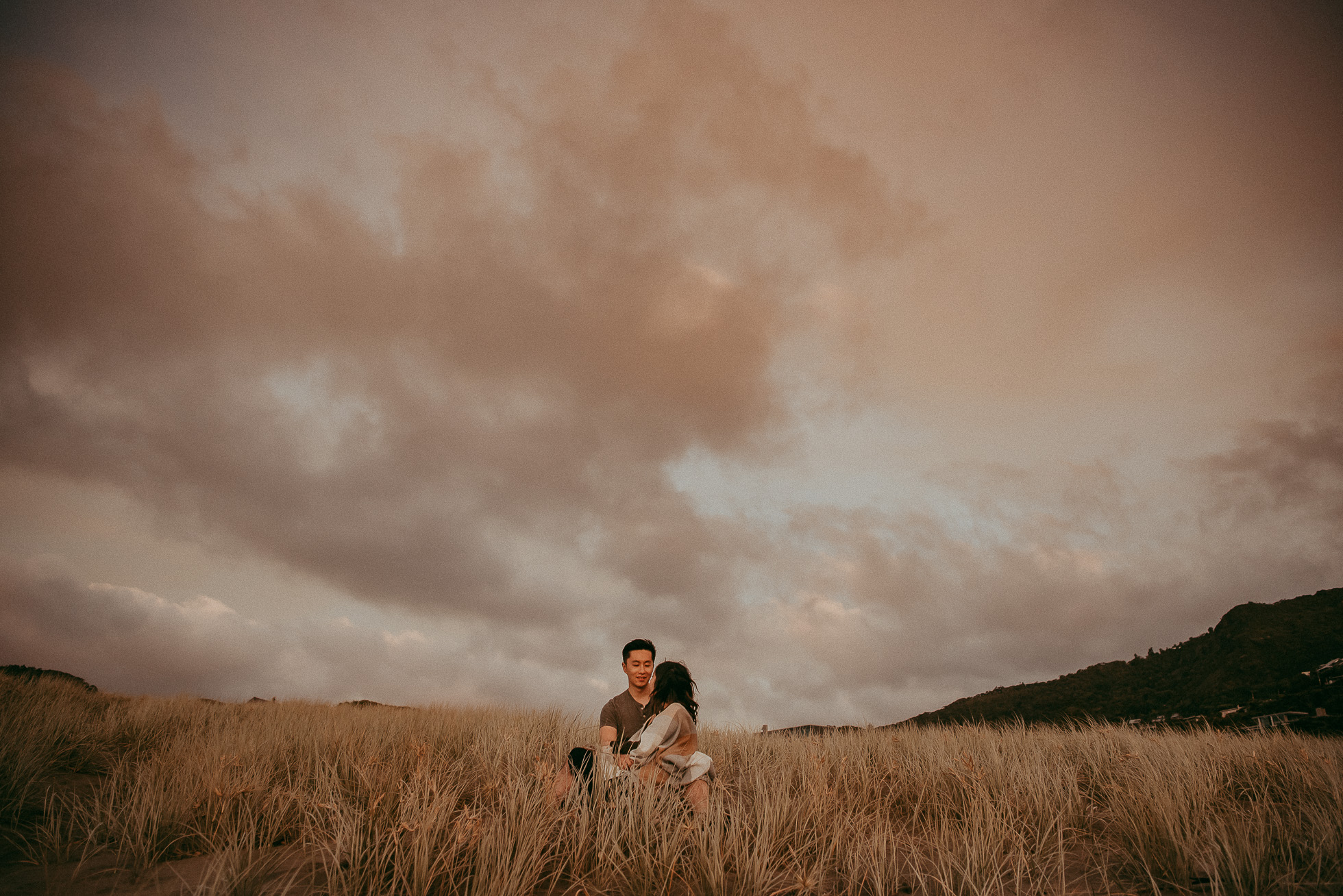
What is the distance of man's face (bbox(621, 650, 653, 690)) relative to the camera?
5.41 metres

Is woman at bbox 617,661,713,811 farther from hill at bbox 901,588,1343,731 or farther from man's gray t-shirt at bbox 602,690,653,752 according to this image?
hill at bbox 901,588,1343,731

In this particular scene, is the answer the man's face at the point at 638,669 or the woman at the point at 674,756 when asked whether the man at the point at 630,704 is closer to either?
the man's face at the point at 638,669

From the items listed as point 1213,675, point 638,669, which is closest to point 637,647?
point 638,669

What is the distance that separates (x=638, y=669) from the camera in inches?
213

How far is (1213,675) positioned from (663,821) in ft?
84.9

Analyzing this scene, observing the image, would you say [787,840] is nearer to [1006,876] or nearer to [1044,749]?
[1006,876]

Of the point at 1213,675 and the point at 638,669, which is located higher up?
the point at 638,669

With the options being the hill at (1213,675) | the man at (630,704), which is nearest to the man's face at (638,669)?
the man at (630,704)

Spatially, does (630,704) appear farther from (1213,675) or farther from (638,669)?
(1213,675)

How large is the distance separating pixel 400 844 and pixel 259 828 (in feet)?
5.30

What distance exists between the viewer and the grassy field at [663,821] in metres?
3.26

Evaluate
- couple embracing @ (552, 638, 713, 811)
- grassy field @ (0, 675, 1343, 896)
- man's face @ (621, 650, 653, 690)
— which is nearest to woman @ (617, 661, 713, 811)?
couple embracing @ (552, 638, 713, 811)

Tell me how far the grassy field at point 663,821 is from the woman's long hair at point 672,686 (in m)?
0.77

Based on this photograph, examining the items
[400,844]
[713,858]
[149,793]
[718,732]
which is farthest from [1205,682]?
[149,793]
